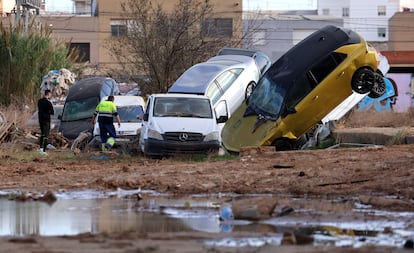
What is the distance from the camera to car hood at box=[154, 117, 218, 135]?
71.2ft

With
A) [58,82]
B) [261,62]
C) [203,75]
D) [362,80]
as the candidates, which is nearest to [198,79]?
[203,75]

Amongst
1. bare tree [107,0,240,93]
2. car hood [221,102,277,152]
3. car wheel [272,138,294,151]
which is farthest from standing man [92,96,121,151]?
bare tree [107,0,240,93]

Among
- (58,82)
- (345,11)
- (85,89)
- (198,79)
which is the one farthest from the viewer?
(345,11)

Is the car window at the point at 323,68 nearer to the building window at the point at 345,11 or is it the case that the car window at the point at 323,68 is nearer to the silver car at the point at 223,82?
the silver car at the point at 223,82

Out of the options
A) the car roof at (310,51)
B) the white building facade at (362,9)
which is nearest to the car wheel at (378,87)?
the car roof at (310,51)

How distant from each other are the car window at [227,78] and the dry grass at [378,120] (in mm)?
3237

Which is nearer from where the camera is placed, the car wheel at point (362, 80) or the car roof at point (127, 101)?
the car wheel at point (362, 80)

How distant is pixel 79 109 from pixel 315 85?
1142 centimetres

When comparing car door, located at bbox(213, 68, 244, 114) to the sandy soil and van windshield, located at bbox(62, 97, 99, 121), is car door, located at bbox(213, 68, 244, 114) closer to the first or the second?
the sandy soil

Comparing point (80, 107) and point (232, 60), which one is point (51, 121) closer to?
point (80, 107)

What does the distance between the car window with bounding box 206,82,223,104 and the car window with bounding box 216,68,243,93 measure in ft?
0.47

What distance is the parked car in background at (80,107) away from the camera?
93.7ft

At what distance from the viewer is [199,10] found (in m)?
36.4

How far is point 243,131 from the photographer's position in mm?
21312
